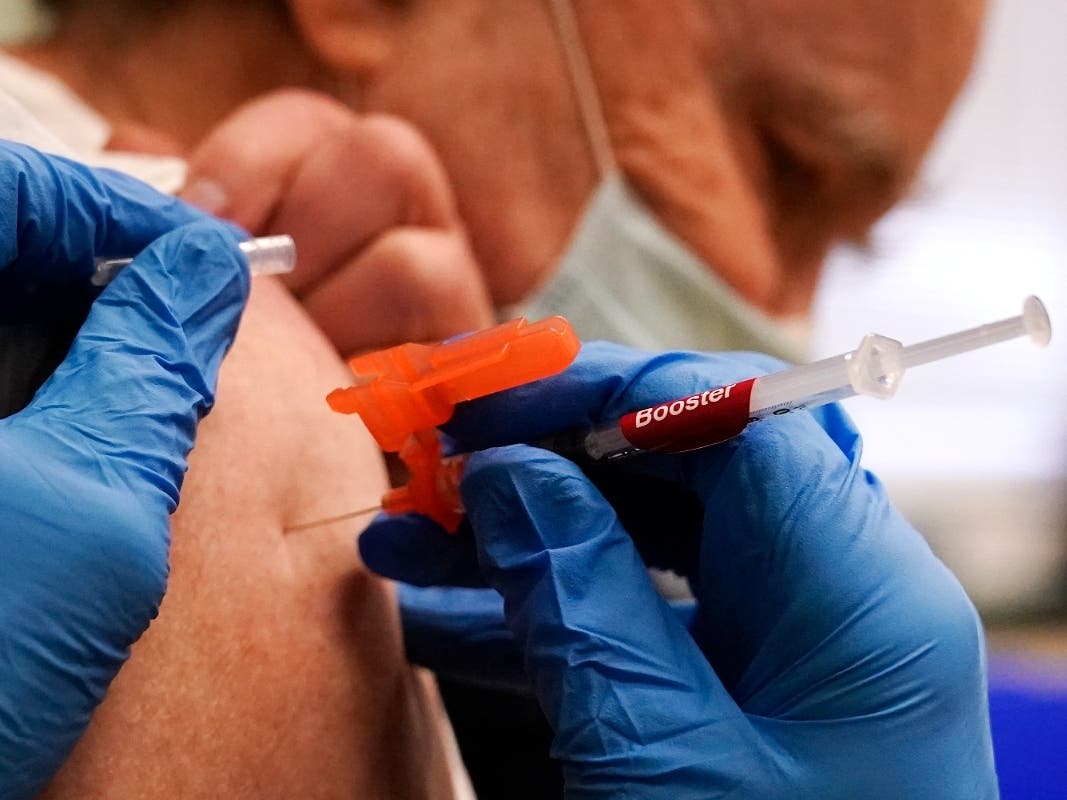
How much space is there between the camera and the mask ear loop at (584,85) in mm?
1329

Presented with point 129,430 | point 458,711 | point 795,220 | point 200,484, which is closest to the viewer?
point 129,430

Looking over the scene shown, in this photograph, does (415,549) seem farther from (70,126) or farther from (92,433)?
(70,126)

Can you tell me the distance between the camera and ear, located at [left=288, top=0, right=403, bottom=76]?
3.89 ft

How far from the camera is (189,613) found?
694 millimetres

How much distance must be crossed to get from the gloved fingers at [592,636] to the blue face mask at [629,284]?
0.59 meters

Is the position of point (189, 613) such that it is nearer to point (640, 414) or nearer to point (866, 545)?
point (640, 414)

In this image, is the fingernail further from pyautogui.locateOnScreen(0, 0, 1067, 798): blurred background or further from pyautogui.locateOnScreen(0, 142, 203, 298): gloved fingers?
pyautogui.locateOnScreen(0, 0, 1067, 798): blurred background

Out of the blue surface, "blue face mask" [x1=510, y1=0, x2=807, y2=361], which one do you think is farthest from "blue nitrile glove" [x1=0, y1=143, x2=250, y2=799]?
the blue surface

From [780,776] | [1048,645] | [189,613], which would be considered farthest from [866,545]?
[1048,645]

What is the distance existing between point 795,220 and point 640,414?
1.07 metres

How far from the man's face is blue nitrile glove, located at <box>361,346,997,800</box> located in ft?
1.94

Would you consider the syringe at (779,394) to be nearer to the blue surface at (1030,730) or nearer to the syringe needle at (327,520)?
the syringe needle at (327,520)

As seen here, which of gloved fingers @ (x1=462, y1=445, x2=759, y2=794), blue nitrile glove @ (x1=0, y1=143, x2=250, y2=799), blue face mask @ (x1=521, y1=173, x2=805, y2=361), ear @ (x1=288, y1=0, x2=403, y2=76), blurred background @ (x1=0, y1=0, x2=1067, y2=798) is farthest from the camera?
blurred background @ (x1=0, y1=0, x2=1067, y2=798)

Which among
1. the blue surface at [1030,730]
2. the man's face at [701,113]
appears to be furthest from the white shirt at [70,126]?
the blue surface at [1030,730]
